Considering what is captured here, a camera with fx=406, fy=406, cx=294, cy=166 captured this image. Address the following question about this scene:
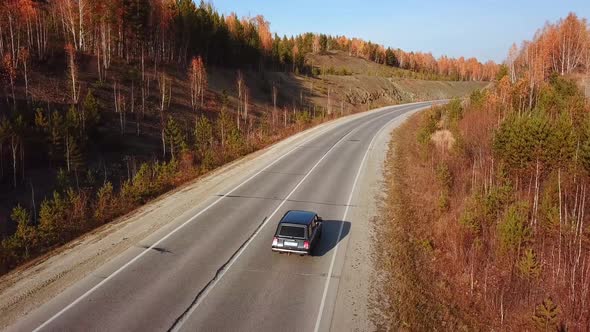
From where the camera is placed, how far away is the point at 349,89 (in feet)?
342

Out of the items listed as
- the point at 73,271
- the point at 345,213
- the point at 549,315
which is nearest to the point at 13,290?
the point at 73,271

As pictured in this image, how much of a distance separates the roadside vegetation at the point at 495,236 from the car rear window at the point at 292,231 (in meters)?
3.03

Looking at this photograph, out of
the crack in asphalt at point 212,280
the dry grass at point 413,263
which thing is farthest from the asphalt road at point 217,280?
the dry grass at point 413,263

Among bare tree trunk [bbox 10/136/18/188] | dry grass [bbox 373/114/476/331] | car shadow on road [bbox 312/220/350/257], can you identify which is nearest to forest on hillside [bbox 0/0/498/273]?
bare tree trunk [bbox 10/136/18/188]

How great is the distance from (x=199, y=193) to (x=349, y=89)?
8717 cm

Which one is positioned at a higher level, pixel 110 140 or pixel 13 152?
pixel 110 140

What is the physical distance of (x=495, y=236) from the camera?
53.2 ft

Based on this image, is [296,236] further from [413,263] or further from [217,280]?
[413,263]

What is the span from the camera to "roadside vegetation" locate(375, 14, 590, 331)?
1139cm

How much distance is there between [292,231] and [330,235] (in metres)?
2.77

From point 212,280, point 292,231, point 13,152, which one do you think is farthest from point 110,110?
point 212,280

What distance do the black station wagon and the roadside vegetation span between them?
8.77 feet

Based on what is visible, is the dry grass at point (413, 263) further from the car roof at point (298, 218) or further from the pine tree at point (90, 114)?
the pine tree at point (90, 114)

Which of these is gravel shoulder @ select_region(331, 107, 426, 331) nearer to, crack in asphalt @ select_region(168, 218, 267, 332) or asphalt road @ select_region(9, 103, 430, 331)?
asphalt road @ select_region(9, 103, 430, 331)
